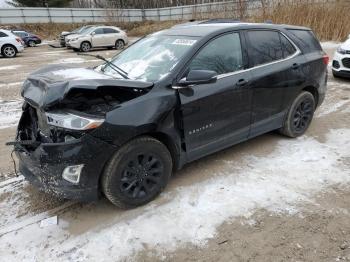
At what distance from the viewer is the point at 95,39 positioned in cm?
2078

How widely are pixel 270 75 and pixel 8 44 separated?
17.0m

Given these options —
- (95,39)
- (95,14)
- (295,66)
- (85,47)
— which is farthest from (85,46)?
(95,14)

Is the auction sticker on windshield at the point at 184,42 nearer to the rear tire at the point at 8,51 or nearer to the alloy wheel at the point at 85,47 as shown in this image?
the rear tire at the point at 8,51

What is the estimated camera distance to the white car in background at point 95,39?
67.1 ft

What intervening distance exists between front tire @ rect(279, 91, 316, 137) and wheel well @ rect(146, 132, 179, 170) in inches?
79.5

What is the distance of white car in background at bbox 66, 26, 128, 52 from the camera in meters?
20.5

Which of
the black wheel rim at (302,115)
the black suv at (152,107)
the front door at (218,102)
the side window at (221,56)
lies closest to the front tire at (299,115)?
the black wheel rim at (302,115)

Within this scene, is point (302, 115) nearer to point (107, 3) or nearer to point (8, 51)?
point (8, 51)

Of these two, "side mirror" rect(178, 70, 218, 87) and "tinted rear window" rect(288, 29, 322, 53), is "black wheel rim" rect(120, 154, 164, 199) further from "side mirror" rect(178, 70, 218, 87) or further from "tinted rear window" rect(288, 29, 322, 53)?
"tinted rear window" rect(288, 29, 322, 53)

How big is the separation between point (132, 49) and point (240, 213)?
96.3 inches

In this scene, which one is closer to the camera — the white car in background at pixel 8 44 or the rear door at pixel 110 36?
the white car in background at pixel 8 44

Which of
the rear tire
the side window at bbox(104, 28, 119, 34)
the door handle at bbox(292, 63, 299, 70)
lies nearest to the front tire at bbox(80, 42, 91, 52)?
the side window at bbox(104, 28, 119, 34)

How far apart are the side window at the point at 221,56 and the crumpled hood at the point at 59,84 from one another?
731 mm

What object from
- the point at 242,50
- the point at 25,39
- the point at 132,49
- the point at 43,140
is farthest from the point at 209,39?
the point at 25,39
